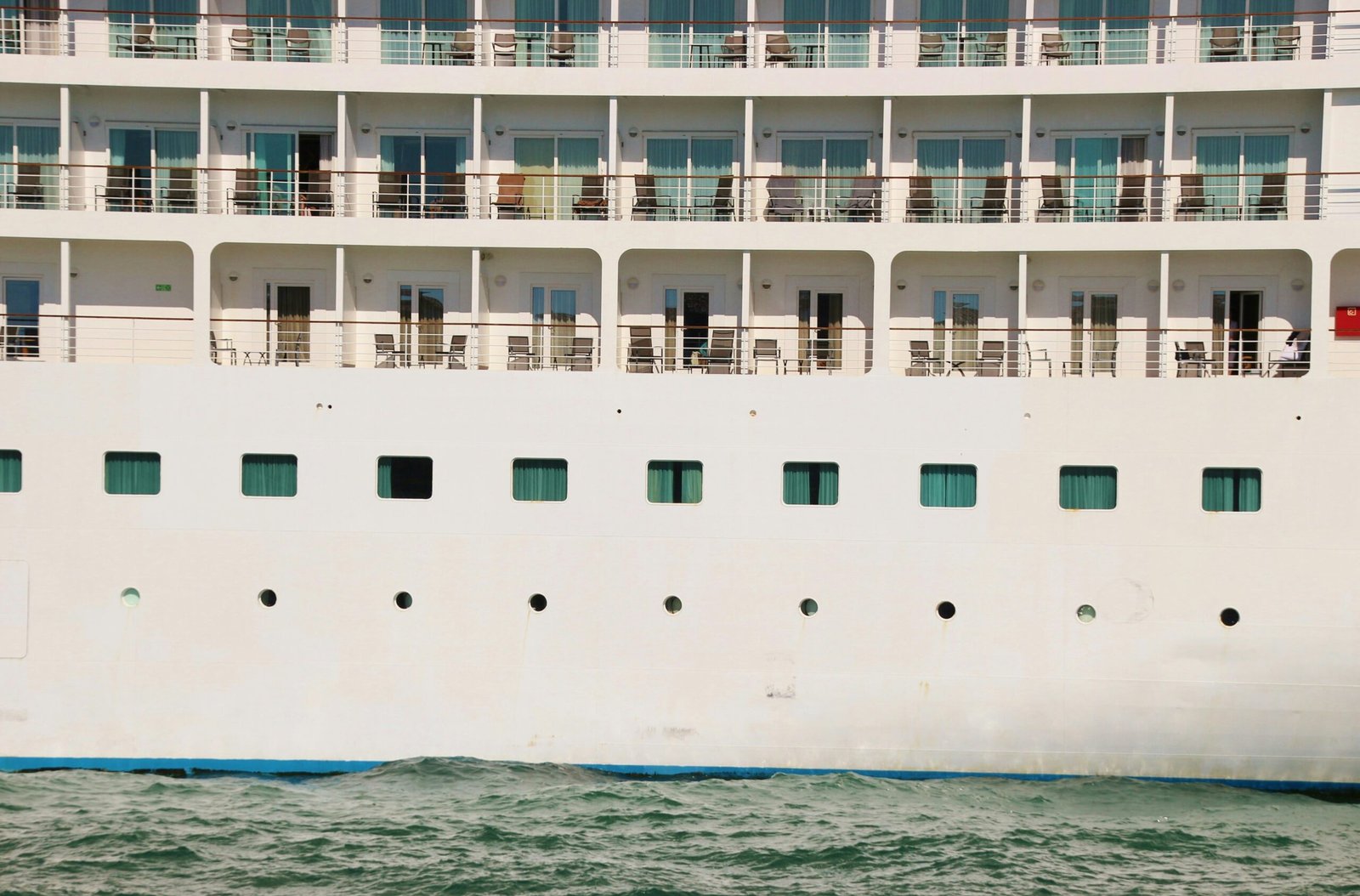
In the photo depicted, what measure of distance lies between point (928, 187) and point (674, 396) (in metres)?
4.16

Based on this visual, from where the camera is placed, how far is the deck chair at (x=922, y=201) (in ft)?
52.6

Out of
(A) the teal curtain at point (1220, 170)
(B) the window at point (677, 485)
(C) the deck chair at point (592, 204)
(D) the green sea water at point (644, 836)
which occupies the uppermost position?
(A) the teal curtain at point (1220, 170)

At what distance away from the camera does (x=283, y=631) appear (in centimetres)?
1440

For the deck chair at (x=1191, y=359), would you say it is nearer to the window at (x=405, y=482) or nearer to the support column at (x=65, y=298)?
the window at (x=405, y=482)

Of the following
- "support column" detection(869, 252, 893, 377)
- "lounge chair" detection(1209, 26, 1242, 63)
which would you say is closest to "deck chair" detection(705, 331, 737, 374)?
"support column" detection(869, 252, 893, 377)

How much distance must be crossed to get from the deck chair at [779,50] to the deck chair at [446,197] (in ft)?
12.5

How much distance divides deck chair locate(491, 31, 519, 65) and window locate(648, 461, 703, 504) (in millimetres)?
5429

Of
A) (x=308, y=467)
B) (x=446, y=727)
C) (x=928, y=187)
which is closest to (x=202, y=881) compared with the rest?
(x=446, y=727)

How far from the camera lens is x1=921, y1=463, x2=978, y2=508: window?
47.0ft

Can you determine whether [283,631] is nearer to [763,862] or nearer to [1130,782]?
[763,862]

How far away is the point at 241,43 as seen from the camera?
648 inches

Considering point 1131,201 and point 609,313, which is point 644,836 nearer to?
point 609,313

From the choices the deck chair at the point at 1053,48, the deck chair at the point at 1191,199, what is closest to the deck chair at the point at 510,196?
the deck chair at the point at 1053,48

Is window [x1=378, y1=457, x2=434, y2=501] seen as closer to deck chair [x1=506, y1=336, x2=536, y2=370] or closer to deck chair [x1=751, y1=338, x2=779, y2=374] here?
deck chair [x1=506, y1=336, x2=536, y2=370]
